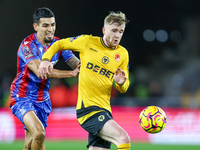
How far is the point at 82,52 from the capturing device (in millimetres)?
4992

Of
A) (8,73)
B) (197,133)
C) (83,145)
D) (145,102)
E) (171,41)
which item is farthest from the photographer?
(171,41)

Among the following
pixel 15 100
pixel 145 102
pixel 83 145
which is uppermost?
pixel 15 100

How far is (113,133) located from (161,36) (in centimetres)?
1776

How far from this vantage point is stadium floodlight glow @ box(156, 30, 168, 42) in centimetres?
2114

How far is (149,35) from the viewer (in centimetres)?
2152

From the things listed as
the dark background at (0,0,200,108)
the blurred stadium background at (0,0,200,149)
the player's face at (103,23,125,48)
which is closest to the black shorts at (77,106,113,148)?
the player's face at (103,23,125,48)

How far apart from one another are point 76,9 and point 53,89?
707 centimetres

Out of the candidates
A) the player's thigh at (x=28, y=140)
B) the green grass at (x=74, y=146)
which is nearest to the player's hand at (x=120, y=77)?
the player's thigh at (x=28, y=140)

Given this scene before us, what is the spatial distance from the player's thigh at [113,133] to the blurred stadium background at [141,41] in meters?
7.25

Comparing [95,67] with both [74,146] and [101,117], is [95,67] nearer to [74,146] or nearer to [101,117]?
[101,117]

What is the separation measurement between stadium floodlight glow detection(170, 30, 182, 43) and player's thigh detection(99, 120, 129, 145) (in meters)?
17.1

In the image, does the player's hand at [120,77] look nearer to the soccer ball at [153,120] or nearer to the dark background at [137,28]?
the soccer ball at [153,120]

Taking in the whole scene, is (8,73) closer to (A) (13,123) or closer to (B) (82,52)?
(A) (13,123)

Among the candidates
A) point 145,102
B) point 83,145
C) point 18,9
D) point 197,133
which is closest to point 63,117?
point 83,145
